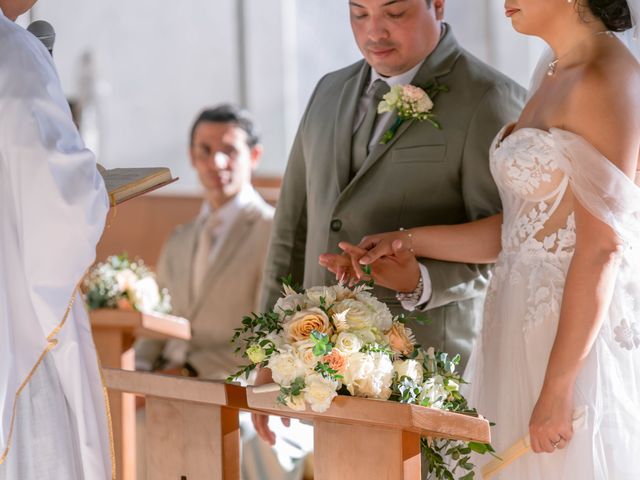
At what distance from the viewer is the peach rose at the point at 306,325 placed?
2.93 m

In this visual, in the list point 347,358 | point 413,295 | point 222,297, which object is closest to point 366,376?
point 347,358

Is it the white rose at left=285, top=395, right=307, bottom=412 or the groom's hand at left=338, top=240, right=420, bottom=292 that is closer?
the white rose at left=285, top=395, right=307, bottom=412

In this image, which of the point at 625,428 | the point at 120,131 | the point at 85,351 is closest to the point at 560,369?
the point at 625,428

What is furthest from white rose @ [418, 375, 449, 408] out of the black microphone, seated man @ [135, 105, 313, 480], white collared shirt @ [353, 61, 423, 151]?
seated man @ [135, 105, 313, 480]

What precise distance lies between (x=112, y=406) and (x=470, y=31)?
484cm

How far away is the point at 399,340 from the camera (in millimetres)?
3055

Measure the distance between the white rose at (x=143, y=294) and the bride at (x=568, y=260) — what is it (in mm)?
2363

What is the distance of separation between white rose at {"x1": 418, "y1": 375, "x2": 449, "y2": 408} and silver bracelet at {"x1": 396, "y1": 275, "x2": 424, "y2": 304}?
80 cm

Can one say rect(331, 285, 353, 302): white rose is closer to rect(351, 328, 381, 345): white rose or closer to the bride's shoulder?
rect(351, 328, 381, 345): white rose

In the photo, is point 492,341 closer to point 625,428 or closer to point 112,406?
point 625,428

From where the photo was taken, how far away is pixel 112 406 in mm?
5336

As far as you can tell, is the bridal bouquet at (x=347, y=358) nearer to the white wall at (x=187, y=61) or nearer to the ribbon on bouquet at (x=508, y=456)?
the ribbon on bouquet at (x=508, y=456)

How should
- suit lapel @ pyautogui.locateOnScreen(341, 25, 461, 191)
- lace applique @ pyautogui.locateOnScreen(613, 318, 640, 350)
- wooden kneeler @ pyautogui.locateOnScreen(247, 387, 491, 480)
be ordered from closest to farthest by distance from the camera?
1. wooden kneeler @ pyautogui.locateOnScreen(247, 387, 491, 480)
2. lace applique @ pyautogui.locateOnScreen(613, 318, 640, 350)
3. suit lapel @ pyautogui.locateOnScreen(341, 25, 461, 191)

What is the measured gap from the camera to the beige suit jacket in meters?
6.42
